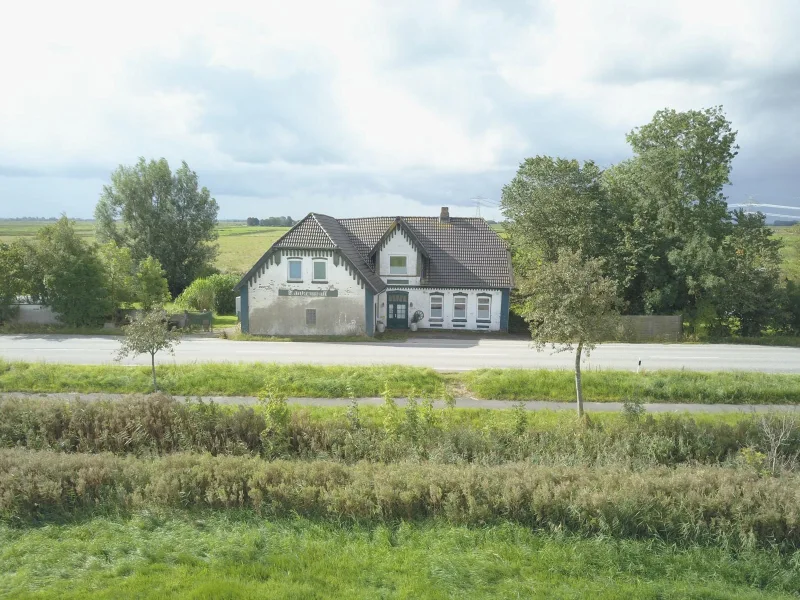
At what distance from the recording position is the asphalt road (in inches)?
899

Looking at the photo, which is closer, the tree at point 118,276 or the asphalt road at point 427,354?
the asphalt road at point 427,354

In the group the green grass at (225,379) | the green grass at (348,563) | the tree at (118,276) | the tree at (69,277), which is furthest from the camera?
the tree at (118,276)

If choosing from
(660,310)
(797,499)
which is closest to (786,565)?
(797,499)

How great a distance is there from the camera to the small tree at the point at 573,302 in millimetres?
14367

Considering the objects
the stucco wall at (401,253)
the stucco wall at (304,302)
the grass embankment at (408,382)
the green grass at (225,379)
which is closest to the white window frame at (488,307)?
the stucco wall at (401,253)

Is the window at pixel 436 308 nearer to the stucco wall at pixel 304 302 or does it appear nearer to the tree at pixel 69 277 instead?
the stucco wall at pixel 304 302

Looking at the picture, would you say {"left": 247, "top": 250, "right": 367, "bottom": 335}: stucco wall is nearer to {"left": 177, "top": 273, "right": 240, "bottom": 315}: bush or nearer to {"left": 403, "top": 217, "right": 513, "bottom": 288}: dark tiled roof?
{"left": 403, "top": 217, "right": 513, "bottom": 288}: dark tiled roof

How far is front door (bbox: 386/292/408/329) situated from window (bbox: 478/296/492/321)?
4221 mm

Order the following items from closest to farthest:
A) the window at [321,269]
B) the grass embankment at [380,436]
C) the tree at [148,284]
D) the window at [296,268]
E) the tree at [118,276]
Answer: the grass embankment at [380,436]
the window at [321,269]
the window at [296,268]
the tree at [118,276]
the tree at [148,284]

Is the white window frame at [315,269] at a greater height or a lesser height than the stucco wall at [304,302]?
greater

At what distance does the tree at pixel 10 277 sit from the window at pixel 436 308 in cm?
2241

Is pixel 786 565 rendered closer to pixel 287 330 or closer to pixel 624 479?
pixel 624 479

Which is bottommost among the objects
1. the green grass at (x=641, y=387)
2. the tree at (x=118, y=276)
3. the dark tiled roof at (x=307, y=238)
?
the green grass at (x=641, y=387)

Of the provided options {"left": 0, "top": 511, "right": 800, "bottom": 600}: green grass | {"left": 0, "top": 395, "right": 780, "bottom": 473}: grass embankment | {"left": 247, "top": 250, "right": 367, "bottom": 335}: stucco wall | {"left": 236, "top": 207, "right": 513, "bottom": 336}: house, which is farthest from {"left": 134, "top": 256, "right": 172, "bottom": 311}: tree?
{"left": 0, "top": 511, "right": 800, "bottom": 600}: green grass
